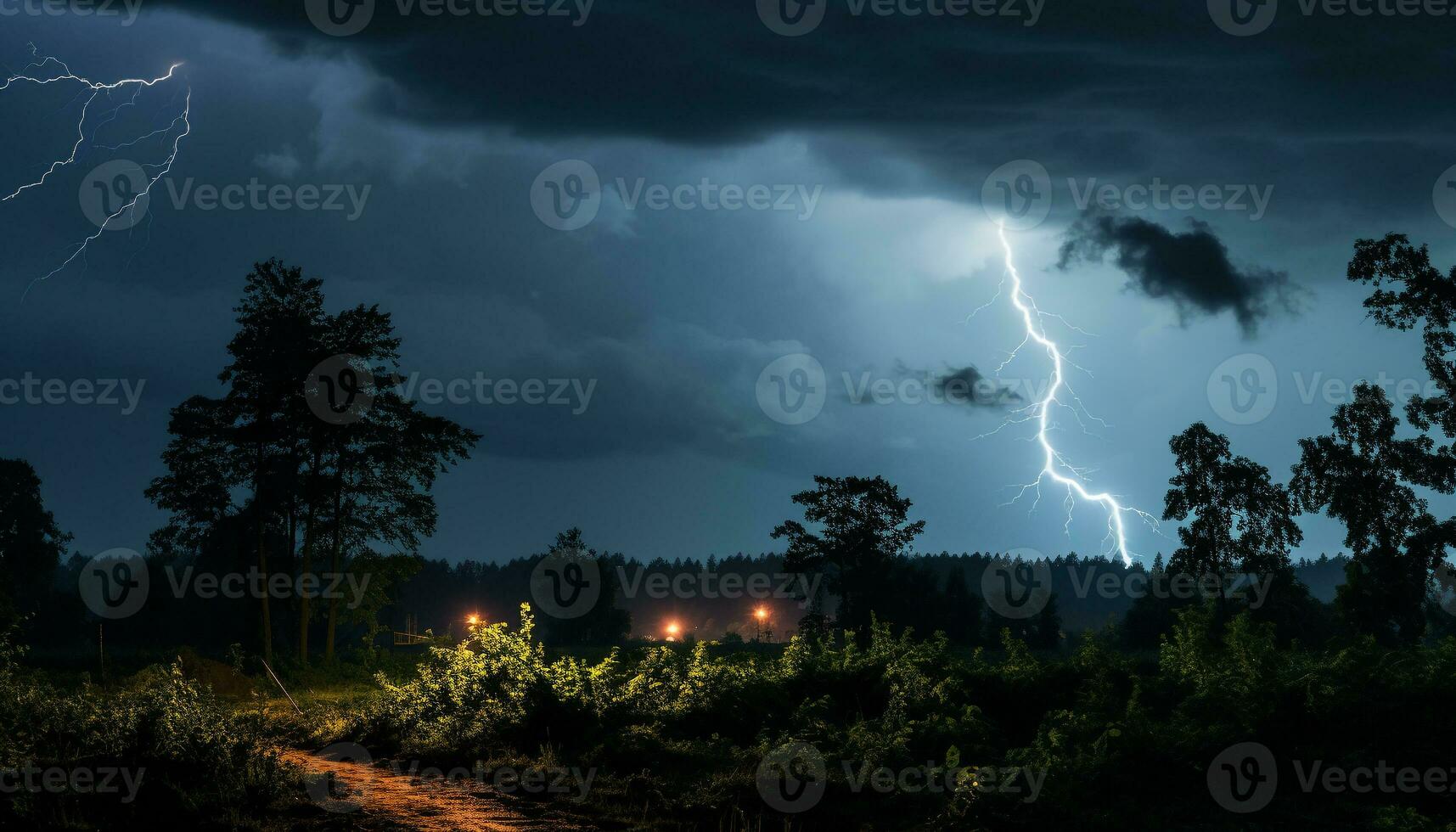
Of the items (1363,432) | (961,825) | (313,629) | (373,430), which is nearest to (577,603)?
(313,629)

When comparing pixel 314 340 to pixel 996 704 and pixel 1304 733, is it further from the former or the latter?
pixel 1304 733

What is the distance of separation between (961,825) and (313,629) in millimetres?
61400

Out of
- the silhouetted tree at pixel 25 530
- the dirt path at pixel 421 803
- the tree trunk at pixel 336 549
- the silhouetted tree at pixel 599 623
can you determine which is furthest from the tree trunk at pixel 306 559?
the silhouetted tree at pixel 599 623

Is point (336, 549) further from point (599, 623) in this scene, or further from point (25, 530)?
point (599, 623)

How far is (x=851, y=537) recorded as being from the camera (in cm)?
5806

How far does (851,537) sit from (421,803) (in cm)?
4705

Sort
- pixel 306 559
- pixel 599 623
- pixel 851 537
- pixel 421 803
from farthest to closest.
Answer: pixel 599 623 → pixel 851 537 → pixel 306 559 → pixel 421 803

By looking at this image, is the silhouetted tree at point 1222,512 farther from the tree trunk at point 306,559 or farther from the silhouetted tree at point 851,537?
the tree trunk at point 306,559

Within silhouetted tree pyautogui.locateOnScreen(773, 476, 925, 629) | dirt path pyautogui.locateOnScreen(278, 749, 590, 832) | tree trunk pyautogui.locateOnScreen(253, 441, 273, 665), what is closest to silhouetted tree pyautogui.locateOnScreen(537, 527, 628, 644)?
silhouetted tree pyautogui.locateOnScreen(773, 476, 925, 629)

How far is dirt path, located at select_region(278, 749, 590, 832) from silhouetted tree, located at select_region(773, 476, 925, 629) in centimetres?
4400

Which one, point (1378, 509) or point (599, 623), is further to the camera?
point (599, 623)

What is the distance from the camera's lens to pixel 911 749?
13.1 metres

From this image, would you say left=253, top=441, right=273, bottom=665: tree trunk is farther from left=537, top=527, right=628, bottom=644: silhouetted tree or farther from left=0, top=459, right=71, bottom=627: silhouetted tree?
left=537, top=527, right=628, bottom=644: silhouetted tree

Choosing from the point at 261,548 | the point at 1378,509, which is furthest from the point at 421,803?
the point at 1378,509
